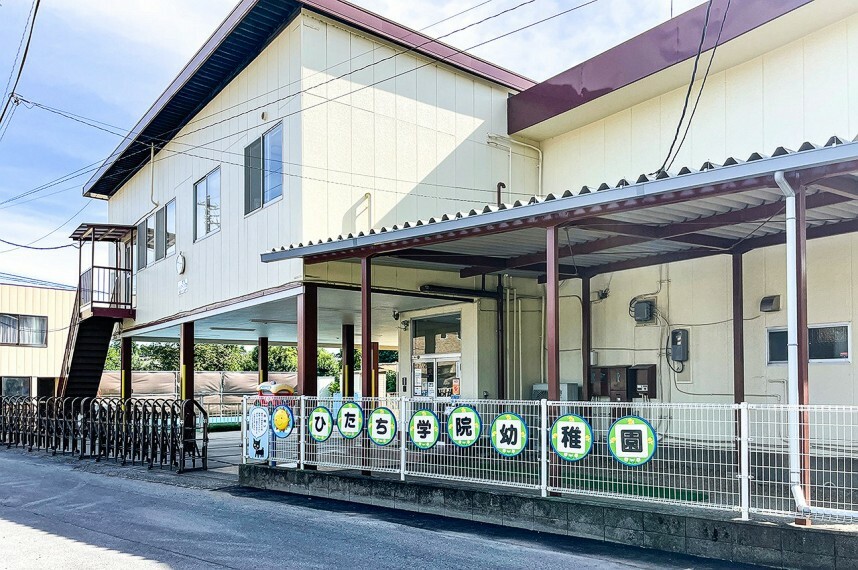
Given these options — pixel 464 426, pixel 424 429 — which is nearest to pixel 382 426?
pixel 424 429

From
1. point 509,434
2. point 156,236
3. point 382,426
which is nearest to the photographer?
point 509,434

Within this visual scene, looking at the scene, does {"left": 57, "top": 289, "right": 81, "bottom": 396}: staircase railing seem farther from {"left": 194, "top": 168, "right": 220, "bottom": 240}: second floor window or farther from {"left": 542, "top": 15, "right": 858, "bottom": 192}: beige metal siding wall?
{"left": 542, "top": 15, "right": 858, "bottom": 192}: beige metal siding wall

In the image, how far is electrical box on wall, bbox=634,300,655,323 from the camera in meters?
12.9

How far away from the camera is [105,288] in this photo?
22.1 m

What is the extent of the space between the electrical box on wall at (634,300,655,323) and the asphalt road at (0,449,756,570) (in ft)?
19.0

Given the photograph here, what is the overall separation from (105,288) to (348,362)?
8125 millimetres

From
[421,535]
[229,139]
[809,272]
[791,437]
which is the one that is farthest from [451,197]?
[791,437]


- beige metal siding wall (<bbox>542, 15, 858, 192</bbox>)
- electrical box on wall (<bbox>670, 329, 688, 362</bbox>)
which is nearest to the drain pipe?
beige metal siding wall (<bbox>542, 15, 858, 192</bbox>)

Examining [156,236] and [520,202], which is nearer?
[520,202]

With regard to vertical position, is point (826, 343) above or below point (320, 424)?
above

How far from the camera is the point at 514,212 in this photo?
8.92 meters

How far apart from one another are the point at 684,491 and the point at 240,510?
5.59 m

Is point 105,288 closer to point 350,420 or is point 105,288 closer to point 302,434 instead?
point 302,434

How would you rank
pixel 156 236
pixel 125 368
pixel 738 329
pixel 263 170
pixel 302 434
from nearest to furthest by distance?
pixel 738 329
pixel 302 434
pixel 263 170
pixel 156 236
pixel 125 368
